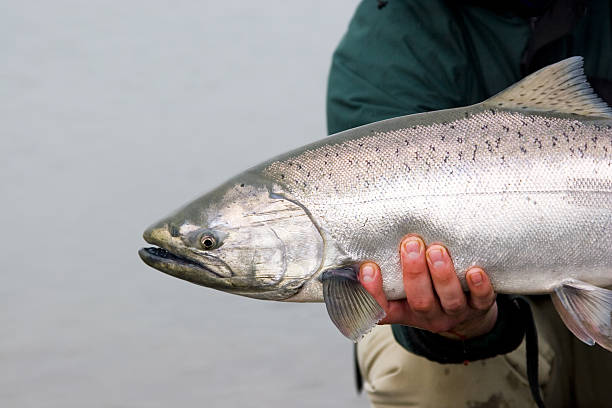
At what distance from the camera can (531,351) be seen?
2.37 meters

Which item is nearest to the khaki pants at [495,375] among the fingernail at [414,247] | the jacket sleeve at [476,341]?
the jacket sleeve at [476,341]

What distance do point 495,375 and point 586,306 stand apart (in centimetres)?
82

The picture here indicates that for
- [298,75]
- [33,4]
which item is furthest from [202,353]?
[33,4]

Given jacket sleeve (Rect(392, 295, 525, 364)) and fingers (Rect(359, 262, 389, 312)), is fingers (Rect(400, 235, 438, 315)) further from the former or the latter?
jacket sleeve (Rect(392, 295, 525, 364))

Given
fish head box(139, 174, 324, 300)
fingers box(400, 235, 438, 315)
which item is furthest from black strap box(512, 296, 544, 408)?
fish head box(139, 174, 324, 300)

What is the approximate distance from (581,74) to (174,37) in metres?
7.13

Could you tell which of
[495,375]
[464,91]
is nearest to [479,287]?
[495,375]

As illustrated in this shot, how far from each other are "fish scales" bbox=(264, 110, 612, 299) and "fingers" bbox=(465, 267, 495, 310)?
2 centimetres

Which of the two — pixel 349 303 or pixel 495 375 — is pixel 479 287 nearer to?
pixel 349 303

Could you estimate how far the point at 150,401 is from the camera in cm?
377

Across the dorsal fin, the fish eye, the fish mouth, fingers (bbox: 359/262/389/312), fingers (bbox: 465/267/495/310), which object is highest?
Answer: the dorsal fin

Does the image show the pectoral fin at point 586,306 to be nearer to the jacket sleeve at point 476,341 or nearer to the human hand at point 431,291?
the human hand at point 431,291

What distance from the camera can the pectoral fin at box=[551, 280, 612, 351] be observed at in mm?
1906

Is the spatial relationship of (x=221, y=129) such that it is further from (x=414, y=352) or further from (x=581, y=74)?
(x=581, y=74)
